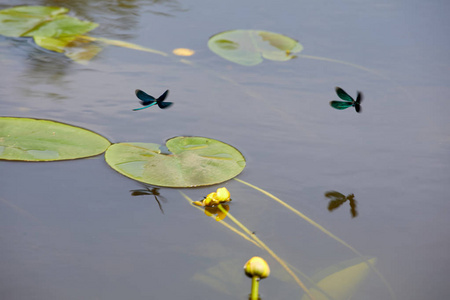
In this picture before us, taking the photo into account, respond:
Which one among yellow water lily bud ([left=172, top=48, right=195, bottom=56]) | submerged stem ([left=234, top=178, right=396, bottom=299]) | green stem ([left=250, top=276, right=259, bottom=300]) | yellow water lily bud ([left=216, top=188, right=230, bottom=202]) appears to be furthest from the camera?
yellow water lily bud ([left=172, top=48, right=195, bottom=56])

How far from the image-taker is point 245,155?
1.62 m

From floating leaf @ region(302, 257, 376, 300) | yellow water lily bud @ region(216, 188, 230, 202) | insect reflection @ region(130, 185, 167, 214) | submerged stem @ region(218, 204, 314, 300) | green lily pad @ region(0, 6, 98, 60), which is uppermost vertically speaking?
green lily pad @ region(0, 6, 98, 60)

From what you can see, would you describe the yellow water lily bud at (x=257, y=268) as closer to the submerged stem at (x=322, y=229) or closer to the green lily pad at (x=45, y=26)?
the submerged stem at (x=322, y=229)

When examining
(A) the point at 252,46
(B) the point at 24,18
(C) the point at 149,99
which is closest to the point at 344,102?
(C) the point at 149,99

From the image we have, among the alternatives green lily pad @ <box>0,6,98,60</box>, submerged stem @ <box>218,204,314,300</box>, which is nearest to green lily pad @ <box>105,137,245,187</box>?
submerged stem @ <box>218,204,314,300</box>

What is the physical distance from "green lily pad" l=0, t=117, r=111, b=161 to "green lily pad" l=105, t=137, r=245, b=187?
0.08 m

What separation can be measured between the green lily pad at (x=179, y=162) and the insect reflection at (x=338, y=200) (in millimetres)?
285

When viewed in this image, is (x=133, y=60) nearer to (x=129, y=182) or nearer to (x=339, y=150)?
(x=129, y=182)

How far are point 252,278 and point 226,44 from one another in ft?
4.96

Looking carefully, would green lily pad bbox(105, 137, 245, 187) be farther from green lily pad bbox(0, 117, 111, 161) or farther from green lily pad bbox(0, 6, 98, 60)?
green lily pad bbox(0, 6, 98, 60)

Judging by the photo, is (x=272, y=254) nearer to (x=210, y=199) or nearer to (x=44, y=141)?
(x=210, y=199)

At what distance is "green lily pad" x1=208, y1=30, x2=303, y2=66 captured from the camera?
2270 millimetres

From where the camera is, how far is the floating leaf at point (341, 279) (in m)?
1.09

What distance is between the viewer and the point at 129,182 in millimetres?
1453
